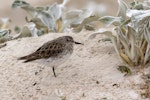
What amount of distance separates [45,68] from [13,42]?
798mm

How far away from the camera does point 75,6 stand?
9.92m

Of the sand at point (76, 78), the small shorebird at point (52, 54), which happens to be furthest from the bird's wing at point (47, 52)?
the sand at point (76, 78)

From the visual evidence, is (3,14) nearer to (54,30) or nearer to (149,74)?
(54,30)

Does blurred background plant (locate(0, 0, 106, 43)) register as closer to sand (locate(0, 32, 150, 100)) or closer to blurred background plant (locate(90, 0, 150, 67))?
sand (locate(0, 32, 150, 100))

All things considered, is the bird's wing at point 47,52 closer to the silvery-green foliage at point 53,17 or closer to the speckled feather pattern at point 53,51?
the speckled feather pattern at point 53,51

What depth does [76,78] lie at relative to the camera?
4461 millimetres

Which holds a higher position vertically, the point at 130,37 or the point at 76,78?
the point at 130,37

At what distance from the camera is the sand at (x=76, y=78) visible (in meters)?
4.20

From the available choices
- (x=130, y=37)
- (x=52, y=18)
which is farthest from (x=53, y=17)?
(x=130, y=37)

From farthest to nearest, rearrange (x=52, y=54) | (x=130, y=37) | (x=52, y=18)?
(x=52, y=18)
(x=52, y=54)
(x=130, y=37)

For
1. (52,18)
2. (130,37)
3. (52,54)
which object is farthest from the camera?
(52,18)

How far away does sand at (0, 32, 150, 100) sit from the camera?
13.8 ft

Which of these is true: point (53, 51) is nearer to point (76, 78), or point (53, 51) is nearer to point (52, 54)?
point (52, 54)

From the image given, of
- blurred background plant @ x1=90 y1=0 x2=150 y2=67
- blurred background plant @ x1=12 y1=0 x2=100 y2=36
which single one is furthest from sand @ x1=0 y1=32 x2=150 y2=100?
blurred background plant @ x1=12 y1=0 x2=100 y2=36
